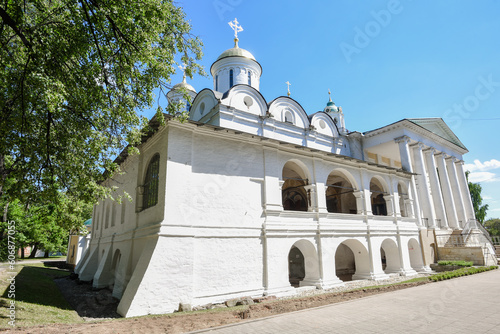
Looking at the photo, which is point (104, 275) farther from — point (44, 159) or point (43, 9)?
point (43, 9)

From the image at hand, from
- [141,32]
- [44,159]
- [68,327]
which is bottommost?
[68,327]

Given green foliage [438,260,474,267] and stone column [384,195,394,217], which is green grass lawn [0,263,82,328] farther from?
green foliage [438,260,474,267]

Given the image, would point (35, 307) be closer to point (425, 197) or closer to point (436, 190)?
point (425, 197)

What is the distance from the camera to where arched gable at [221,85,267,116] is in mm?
19031

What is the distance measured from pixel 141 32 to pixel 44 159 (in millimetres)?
4520

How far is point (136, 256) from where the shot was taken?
11055 mm

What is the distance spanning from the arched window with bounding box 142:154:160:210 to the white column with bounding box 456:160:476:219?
90.7 feet

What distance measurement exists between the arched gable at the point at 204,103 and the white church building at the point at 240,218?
0.27 feet

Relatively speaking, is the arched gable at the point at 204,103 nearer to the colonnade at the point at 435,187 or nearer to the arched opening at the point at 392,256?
the arched opening at the point at 392,256

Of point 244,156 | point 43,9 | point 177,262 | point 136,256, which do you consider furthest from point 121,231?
point 43,9

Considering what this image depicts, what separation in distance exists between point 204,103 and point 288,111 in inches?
243

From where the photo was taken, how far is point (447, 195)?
24.1 meters

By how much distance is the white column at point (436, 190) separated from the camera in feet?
71.7

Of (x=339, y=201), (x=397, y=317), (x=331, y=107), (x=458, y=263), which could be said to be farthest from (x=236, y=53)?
(x=397, y=317)
